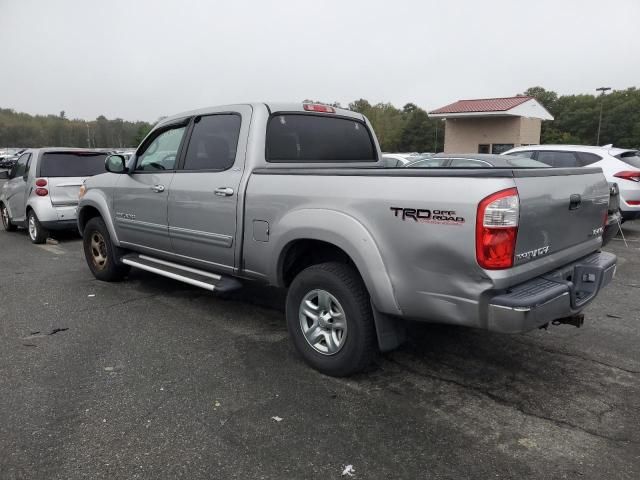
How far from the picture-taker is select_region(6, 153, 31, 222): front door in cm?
913

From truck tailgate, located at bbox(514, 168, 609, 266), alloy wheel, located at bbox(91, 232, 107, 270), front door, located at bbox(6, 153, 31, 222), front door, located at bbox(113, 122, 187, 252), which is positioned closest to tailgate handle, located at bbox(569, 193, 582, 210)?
truck tailgate, located at bbox(514, 168, 609, 266)

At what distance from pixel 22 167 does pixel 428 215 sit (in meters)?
9.21

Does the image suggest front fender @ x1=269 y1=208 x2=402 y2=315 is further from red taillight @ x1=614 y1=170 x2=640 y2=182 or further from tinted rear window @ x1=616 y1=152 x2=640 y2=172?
tinted rear window @ x1=616 y1=152 x2=640 y2=172

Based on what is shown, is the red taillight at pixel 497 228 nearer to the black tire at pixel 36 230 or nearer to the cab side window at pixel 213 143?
the cab side window at pixel 213 143

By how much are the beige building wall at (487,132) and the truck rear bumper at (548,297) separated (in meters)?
32.7

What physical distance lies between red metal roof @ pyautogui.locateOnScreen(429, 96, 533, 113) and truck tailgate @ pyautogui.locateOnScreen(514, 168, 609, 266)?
104 feet

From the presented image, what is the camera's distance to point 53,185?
28.2 ft

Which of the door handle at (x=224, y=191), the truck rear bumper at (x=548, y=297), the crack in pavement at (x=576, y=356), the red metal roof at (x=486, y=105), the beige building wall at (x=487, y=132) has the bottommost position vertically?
the crack in pavement at (x=576, y=356)

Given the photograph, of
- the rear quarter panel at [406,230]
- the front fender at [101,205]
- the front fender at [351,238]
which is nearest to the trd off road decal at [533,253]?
the rear quarter panel at [406,230]

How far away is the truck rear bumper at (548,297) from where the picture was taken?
2609mm

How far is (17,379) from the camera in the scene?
3.49m

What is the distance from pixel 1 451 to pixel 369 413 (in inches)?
80.0

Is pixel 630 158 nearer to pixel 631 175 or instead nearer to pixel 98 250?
pixel 631 175

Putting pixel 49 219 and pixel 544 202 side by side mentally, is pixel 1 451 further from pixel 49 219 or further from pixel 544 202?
pixel 49 219
